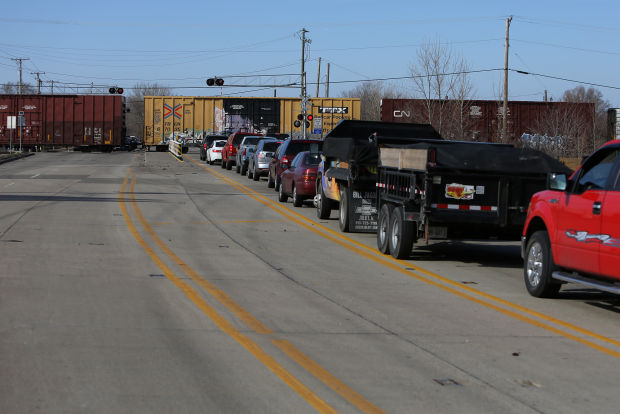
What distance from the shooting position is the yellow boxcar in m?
67.3

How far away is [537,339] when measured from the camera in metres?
8.24

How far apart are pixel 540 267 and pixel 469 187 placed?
2862 mm

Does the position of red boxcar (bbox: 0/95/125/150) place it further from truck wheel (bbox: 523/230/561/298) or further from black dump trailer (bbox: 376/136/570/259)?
truck wheel (bbox: 523/230/561/298)

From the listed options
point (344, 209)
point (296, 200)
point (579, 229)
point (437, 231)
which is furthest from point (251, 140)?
point (579, 229)

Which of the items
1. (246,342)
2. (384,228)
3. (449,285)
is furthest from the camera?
(384,228)

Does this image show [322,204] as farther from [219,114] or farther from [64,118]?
[64,118]

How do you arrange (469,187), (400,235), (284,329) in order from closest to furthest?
(284,329) → (469,187) → (400,235)

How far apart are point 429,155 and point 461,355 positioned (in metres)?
5.73

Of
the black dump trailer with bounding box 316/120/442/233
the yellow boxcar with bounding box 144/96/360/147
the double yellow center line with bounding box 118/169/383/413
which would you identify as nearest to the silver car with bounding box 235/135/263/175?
the black dump trailer with bounding box 316/120/442/233

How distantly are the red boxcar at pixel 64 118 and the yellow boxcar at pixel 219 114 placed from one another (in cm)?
321

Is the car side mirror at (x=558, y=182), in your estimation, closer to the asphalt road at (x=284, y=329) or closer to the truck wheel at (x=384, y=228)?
the asphalt road at (x=284, y=329)

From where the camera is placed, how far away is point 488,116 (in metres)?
57.7

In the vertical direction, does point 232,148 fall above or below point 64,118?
below

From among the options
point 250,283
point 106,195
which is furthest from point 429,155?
point 106,195
